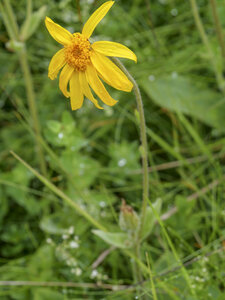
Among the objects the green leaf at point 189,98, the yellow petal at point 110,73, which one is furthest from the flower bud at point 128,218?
the green leaf at point 189,98

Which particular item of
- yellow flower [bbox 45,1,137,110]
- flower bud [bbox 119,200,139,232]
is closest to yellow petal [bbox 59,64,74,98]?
yellow flower [bbox 45,1,137,110]

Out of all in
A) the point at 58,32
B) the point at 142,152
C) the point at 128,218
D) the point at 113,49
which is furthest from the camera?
the point at 128,218

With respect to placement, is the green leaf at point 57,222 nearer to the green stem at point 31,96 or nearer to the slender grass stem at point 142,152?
the green stem at point 31,96

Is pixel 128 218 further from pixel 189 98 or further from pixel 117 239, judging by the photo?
pixel 189 98

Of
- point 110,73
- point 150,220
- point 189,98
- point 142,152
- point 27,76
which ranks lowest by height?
point 150,220

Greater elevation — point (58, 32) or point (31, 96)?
point (31, 96)

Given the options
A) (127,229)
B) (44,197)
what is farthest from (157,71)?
(127,229)

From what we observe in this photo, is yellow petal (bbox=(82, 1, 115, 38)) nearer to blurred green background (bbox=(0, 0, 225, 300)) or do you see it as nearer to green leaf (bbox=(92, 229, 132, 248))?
blurred green background (bbox=(0, 0, 225, 300))

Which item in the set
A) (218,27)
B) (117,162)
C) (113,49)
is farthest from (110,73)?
(218,27)
